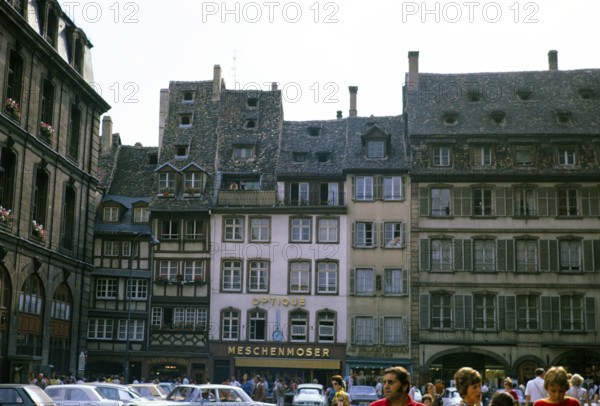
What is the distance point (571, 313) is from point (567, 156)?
354 inches

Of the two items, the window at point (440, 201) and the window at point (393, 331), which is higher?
the window at point (440, 201)

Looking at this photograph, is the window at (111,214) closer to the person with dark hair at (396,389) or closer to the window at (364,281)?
the window at (364,281)

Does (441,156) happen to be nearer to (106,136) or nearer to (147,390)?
(106,136)

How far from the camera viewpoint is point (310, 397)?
37.6 m

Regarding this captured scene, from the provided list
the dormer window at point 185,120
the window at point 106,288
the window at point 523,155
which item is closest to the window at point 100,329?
the window at point 106,288

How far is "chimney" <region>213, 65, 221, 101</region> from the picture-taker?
60153mm

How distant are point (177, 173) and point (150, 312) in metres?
8.72

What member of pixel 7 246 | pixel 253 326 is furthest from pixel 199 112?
pixel 7 246

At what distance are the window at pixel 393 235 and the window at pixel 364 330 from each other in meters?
4.49

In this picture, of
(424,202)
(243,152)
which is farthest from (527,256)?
(243,152)

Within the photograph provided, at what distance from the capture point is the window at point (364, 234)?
52531 mm

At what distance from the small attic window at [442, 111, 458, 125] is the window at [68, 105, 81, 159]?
24.9 m

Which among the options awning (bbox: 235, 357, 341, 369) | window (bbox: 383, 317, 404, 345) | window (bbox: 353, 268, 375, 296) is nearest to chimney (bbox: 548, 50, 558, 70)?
window (bbox: 353, 268, 375, 296)

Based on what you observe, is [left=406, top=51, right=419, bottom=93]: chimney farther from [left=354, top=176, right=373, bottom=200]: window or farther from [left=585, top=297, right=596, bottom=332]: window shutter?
[left=585, top=297, right=596, bottom=332]: window shutter
